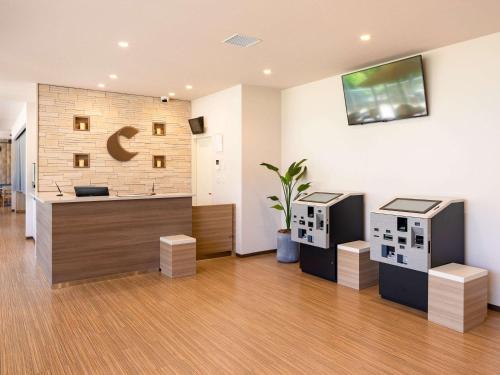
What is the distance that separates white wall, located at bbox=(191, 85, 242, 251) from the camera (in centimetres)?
628

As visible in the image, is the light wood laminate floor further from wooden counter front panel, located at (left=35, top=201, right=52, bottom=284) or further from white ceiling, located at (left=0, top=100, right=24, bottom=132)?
white ceiling, located at (left=0, top=100, right=24, bottom=132)

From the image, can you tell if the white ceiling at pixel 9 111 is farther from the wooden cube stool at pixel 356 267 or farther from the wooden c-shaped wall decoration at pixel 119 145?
the wooden cube stool at pixel 356 267

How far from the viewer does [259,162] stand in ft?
21.0

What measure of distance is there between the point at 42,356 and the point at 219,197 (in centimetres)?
417

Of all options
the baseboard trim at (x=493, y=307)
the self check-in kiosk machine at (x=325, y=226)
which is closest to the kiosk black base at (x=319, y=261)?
the self check-in kiosk machine at (x=325, y=226)

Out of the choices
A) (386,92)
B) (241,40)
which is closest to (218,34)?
(241,40)

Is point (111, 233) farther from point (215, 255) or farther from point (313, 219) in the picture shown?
point (313, 219)

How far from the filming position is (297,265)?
231 inches

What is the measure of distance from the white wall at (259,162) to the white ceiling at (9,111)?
542 centimetres

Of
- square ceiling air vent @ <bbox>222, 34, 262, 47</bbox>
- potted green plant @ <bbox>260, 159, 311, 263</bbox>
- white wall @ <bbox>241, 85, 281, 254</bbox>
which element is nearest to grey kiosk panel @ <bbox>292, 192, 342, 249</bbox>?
potted green plant @ <bbox>260, 159, 311, 263</bbox>

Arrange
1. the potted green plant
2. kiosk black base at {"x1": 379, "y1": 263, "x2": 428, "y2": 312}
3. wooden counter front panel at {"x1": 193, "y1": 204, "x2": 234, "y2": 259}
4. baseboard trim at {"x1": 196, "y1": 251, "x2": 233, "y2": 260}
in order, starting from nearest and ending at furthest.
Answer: kiosk black base at {"x1": 379, "y1": 263, "x2": 428, "y2": 312}, the potted green plant, wooden counter front panel at {"x1": 193, "y1": 204, "x2": 234, "y2": 259}, baseboard trim at {"x1": 196, "y1": 251, "x2": 233, "y2": 260}

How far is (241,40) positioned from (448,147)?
261cm

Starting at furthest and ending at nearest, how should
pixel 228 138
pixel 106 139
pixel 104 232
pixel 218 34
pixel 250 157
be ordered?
pixel 106 139
pixel 228 138
pixel 250 157
pixel 104 232
pixel 218 34

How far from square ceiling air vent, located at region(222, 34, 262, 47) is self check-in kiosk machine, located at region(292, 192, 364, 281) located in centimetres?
218
